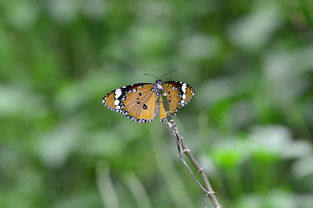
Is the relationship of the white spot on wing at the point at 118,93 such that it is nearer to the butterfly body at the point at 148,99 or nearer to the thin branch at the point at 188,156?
the butterfly body at the point at 148,99

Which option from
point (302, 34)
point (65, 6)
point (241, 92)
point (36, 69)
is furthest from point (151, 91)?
point (36, 69)

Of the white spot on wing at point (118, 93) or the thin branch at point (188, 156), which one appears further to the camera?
the white spot on wing at point (118, 93)

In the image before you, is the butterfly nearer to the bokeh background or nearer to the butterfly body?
the butterfly body

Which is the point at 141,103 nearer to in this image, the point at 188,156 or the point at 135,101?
the point at 135,101

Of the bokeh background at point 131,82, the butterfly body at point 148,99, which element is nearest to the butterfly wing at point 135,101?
the butterfly body at point 148,99

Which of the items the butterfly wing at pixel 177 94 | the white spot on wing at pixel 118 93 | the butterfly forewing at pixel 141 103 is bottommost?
the butterfly wing at pixel 177 94

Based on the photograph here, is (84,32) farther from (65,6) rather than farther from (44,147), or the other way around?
(44,147)
